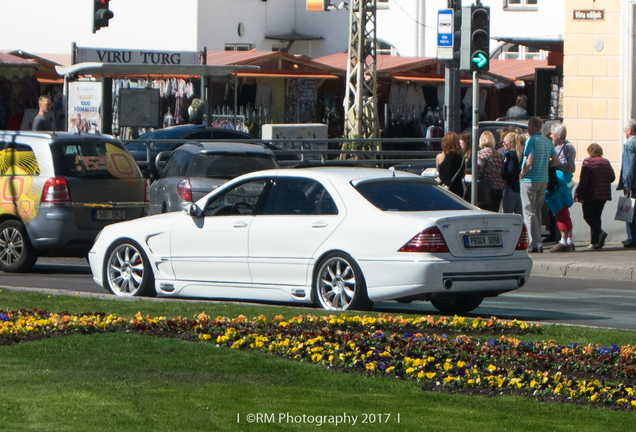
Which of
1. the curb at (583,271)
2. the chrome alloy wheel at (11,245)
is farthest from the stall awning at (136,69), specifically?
the curb at (583,271)

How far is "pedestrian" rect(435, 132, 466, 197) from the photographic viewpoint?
16688mm

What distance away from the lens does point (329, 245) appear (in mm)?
10969

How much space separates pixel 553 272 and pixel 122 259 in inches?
234

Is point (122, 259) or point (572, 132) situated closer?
point (122, 259)

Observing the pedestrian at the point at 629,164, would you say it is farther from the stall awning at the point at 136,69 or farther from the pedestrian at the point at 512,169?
the stall awning at the point at 136,69

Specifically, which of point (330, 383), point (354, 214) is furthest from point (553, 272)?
point (330, 383)

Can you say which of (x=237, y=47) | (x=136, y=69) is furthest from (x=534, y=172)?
(x=237, y=47)

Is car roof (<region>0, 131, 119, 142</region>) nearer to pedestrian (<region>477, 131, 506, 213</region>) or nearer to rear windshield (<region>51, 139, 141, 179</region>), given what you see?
rear windshield (<region>51, 139, 141, 179</region>)

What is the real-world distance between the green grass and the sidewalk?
8356mm

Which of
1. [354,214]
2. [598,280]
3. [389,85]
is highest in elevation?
[389,85]

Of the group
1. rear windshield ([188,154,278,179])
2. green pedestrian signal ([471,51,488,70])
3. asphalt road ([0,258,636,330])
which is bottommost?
asphalt road ([0,258,636,330])

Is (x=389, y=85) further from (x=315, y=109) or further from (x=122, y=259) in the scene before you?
(x=122, y=259)

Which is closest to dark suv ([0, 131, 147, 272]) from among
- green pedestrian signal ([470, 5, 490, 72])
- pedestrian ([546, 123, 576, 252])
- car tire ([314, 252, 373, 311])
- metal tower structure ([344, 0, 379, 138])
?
car tire ([314, 252, 373, 311])

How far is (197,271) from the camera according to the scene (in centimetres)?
1202
